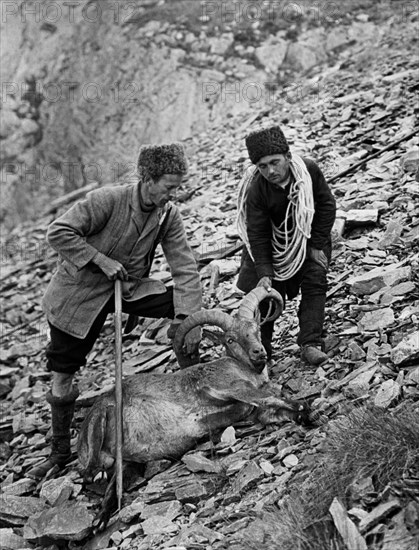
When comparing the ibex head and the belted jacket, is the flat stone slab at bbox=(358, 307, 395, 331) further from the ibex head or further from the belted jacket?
the belted jacket

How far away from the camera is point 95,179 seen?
18188mm

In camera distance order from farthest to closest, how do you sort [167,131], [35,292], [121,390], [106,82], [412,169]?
[106,82] → [167,131] → [35,292] → [412,169] → [121,390]

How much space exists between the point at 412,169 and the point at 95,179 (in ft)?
35.9

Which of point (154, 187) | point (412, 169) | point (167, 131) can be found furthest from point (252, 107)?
point (154, 187)

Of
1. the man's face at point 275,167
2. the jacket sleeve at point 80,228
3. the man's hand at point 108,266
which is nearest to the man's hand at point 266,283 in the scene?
the man's face at point 275,167

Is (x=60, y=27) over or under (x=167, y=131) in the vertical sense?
over

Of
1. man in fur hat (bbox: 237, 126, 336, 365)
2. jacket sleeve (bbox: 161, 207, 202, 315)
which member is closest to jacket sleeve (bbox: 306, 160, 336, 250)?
man in fur hat (bbox: 237, 126, 336, 365)

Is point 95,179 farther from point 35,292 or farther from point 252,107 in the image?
point 35,292

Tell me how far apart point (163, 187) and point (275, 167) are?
2.65 ft

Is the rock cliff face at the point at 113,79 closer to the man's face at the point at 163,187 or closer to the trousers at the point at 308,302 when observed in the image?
the trousers at the point at 308,302

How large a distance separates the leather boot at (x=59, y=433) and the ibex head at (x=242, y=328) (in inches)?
39.1

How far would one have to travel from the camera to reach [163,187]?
551 centimetres

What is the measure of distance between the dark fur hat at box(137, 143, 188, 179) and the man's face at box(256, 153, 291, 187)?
1.90 feet

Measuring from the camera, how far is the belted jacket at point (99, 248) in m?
5.60
